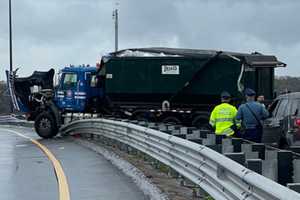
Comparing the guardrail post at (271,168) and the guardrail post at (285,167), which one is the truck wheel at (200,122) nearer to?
the guardrail post at (271,168)

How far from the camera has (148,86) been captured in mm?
26062

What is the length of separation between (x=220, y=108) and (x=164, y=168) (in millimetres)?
1846

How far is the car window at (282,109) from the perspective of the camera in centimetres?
1385

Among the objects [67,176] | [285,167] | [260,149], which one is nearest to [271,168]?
[285,167]

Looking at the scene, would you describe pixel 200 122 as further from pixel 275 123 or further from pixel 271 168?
pixel 271 168

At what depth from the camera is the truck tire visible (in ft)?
84.8

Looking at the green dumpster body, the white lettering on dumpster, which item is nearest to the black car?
the green dumpster body

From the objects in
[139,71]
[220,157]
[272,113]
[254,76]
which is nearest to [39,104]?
[139,71]

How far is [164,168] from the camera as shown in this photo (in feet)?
40.2

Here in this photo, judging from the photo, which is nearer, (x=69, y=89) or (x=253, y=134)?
(x=253, y=134)

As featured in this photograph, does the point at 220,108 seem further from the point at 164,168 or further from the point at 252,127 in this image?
the point at 164,168

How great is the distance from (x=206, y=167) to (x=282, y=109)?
21.2 ft

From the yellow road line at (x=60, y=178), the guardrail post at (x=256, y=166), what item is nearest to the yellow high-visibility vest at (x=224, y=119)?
the yellow road line at (x=60, y=178)

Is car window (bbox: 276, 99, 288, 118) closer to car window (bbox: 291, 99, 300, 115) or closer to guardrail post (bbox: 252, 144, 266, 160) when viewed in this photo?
car window (bbox: 291, 99, 300, 115)
